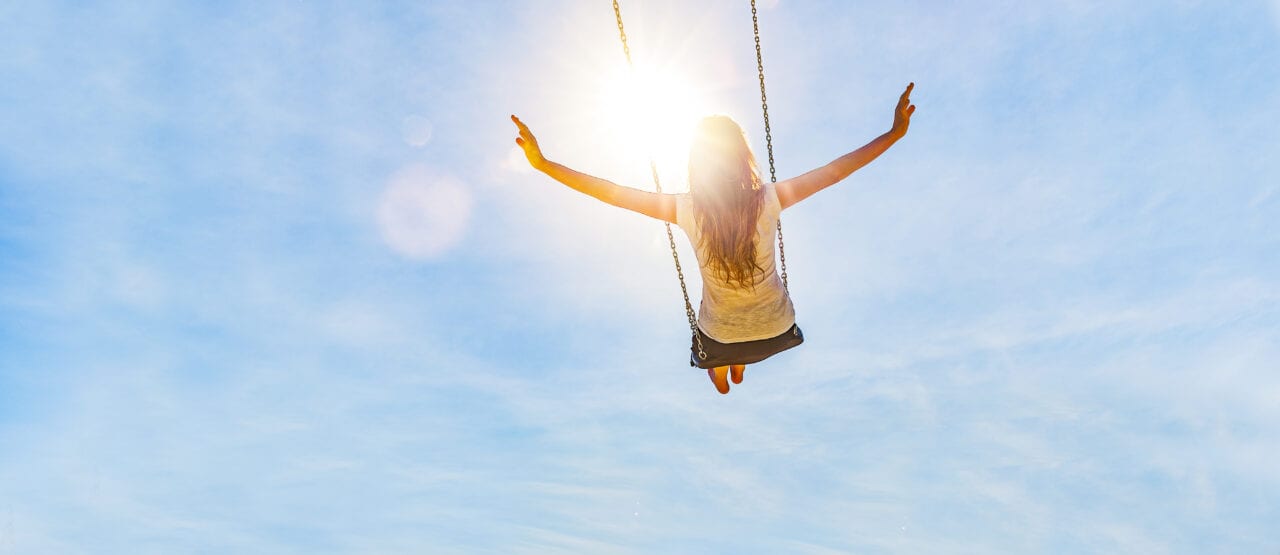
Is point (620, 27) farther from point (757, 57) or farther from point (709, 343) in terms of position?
point (709, 343)

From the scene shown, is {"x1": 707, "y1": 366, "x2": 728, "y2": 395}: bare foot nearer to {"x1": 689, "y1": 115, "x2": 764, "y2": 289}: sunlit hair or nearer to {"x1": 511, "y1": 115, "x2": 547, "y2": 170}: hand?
{"x1": 689, "y1": 115, "x2": 764, "y2": 289}: sunlit hair

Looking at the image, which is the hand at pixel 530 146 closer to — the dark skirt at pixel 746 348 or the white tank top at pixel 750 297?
the white tank top at pixel 750 297

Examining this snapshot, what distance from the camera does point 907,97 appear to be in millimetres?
5324

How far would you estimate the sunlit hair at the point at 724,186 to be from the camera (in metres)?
4.91

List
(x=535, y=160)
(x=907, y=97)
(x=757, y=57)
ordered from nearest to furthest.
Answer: (x=535, y=160) → (x=907, y=97) → (x=757, y=57)

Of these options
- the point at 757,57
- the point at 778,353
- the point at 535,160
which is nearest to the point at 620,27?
the point at 757,57

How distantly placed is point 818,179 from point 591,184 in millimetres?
1190

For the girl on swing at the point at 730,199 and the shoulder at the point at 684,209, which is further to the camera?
the shoulder at the point at 684,209

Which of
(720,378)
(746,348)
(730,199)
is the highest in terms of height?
(720,378)

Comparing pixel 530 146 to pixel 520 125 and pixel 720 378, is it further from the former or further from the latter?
pixel 720 378

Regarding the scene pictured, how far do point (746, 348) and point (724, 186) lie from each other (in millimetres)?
1353

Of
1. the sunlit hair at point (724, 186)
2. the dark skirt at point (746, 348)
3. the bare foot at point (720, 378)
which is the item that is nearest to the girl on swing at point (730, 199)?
the sunlit hair at point (724, 186)

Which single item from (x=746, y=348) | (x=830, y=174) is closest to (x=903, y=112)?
(x=830, y=174)

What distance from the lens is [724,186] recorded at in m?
4.93
